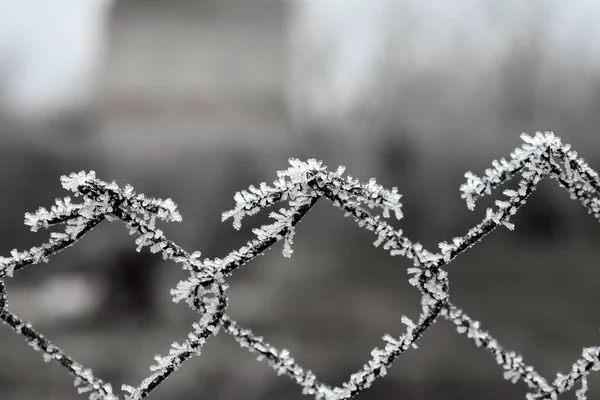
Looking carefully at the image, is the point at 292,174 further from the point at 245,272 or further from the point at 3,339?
the point at 245,272

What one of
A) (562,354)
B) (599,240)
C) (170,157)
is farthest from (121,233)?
(599,240)

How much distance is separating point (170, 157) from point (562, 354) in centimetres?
355

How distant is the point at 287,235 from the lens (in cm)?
32

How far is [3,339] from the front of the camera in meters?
2.88

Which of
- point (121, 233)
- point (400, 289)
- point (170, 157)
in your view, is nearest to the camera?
point (400, 289)

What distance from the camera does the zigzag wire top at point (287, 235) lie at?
306 mm

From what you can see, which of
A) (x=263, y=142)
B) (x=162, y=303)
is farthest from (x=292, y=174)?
(x=263, y=142)

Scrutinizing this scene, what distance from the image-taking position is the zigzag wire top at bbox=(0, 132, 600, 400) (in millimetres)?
306

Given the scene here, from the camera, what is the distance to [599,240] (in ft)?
15.3

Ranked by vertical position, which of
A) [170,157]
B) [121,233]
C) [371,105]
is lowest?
[121,233]

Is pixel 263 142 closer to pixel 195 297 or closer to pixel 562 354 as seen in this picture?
pixel 562 354

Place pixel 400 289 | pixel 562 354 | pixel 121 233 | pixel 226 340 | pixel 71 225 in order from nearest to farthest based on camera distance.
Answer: pixel 71 225 < pixel 562 354 < pixel 226 340 < pixel 400 289 < pixel 121 233

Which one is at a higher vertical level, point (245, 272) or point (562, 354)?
point (245, 272)

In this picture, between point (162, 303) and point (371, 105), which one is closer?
point (162, 303)
